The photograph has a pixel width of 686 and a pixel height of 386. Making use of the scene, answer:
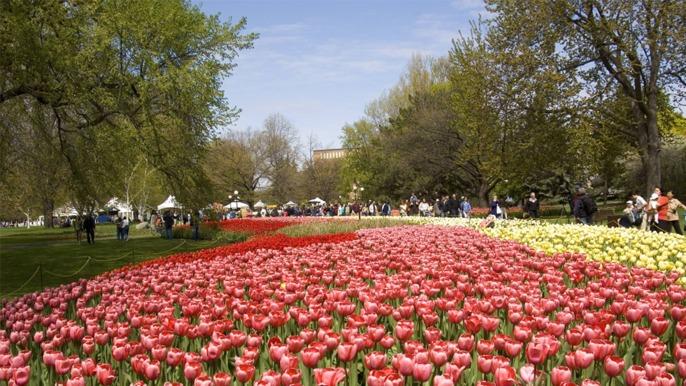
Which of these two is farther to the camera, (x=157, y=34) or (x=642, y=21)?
(x=642, y=21)

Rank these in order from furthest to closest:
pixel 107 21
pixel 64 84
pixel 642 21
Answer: pixel 642 21 < pixel 107 21 < pixel 64 84

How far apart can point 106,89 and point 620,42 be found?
17.9 metres

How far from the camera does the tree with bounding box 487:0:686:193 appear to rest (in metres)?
22.8

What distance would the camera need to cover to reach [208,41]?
28.4 meters

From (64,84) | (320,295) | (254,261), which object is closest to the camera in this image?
(320,295)

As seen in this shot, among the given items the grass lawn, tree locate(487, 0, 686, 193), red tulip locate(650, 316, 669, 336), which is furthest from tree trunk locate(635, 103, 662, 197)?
red tulip locate(650, 316, 669, 336)

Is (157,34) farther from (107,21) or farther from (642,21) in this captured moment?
(642,21)

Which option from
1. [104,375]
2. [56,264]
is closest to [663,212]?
[104,375]

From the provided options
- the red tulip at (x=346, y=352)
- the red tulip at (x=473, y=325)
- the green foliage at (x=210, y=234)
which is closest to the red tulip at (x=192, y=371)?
the red tulip at (x=346, y=352)

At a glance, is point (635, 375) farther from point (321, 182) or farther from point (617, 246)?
point (321, 182)

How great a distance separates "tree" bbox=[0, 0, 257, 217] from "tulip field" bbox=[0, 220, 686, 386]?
7.45m

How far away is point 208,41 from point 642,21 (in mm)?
18043

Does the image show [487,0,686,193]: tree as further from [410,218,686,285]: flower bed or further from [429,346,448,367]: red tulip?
[429,346,448,367]: red tulip

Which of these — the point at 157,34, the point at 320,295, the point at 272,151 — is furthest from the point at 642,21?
the point at 272,151
